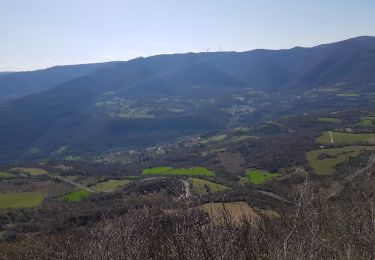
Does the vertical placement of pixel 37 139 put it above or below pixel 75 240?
below

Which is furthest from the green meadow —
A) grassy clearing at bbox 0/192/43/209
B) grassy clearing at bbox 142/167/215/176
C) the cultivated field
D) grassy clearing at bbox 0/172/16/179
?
the cultivated field

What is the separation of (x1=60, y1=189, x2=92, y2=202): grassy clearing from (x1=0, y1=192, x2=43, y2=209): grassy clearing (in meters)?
3.33

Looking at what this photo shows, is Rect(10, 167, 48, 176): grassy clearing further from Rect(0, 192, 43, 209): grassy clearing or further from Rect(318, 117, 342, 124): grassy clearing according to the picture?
Rect(318, 117, 342, 124): grassy clearing

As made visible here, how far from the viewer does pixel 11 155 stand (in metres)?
173

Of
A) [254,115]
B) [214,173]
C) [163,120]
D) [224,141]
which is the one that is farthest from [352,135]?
[163,120]

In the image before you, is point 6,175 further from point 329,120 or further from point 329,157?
point 329,120

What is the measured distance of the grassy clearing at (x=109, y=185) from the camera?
62.2 metres

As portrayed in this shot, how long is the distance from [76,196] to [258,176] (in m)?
25.0

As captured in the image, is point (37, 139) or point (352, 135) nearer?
point (352, 135)

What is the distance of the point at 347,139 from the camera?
73.9 meters

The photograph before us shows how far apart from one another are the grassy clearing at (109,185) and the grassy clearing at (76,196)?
79.5 inches

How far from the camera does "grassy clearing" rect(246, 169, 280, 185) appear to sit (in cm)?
6247

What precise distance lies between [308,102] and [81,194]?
131823 mm

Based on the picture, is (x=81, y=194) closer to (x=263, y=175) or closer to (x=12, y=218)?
(x=12, y=218)
